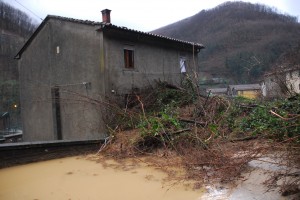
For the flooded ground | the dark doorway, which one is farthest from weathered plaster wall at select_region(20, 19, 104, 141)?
the flooded ground

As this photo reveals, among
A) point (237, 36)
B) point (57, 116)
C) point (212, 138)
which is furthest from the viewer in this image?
point (237, 36)

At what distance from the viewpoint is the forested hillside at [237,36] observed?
56156 mm

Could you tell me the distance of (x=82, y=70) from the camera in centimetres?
1408

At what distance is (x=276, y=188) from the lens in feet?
15.9

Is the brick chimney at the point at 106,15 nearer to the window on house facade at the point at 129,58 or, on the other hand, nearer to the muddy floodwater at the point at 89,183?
the window on house facade at the point at 129,58

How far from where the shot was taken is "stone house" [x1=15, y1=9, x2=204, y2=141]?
13.4m

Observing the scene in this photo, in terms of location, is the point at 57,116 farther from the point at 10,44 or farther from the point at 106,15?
the point at 10,44

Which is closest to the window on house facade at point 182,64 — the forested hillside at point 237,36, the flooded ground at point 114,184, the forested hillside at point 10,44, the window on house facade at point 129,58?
the window on house facade at point 129,58

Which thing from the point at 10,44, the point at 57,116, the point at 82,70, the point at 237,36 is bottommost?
the point at 57,116

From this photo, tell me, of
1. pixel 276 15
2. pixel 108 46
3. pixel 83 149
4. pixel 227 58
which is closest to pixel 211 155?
pixel 83 149

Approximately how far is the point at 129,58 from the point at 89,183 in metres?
9.26

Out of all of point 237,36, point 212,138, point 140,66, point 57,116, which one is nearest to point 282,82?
point 212,138

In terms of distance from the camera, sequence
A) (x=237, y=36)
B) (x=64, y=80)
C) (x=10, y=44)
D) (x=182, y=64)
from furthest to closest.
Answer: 1. (x=237, y=36)
2. (x=10, y=44)
3. (x=182, y=64)
4. (x=64, y=80)

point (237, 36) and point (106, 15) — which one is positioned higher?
point (237, 36)
